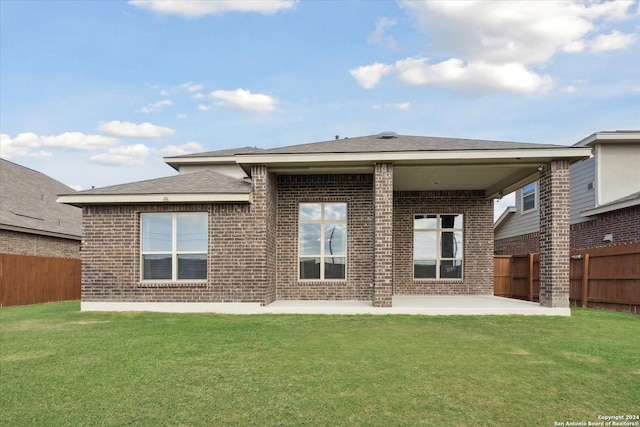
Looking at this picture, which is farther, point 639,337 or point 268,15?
point 268,15

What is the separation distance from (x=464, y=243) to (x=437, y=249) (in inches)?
35.6

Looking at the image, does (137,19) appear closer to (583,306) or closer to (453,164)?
(453,164)

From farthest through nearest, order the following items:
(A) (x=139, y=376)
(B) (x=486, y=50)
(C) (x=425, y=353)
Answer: (B) (x=486, y=50) → (C) (x=425, y=353) → (A) (x=139, y=376)

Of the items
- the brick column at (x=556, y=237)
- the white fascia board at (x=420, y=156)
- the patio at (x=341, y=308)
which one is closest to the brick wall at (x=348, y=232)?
the patio at (x=341, y=308)

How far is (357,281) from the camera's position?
40.8ft

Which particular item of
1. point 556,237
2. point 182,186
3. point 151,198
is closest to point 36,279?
point 151,198

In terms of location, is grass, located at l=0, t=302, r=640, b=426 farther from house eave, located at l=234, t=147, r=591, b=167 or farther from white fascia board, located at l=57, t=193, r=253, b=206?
house eave, located at l=234, t=147, r=591, b=167

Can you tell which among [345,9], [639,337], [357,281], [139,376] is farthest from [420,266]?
[139,376]

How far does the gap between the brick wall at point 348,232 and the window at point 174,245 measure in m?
2.34

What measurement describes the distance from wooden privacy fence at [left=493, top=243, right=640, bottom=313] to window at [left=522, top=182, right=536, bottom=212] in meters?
5.12

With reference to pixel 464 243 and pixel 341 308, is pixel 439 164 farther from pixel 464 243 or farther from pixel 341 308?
pixel 464 243

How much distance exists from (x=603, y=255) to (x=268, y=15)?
1202 centimetres

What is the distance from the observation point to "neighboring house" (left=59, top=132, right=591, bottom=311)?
10.5 m

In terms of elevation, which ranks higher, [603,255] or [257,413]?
[603,255]
